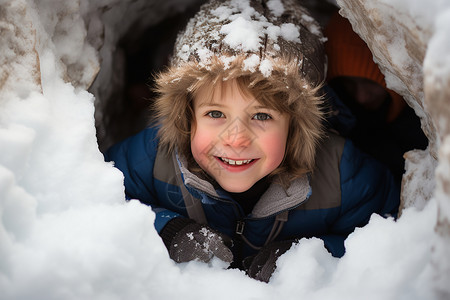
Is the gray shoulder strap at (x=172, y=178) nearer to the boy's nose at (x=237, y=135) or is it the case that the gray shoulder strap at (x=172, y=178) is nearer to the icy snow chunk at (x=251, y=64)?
the boy's nose at (x=237, y=135)

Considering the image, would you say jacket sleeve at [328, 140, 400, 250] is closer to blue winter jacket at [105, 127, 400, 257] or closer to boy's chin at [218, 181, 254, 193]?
blue winter jacket at [105, 127, 400, 257]

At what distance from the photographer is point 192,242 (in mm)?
1396

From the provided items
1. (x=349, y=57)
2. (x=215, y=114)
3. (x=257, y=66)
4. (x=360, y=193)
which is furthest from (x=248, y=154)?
(x=349, y=57)

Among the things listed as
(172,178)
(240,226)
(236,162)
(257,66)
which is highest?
(257,66)

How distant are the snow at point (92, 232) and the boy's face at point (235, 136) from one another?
0.58ft

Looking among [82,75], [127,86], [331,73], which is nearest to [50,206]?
[82,75]

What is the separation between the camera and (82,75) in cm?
140

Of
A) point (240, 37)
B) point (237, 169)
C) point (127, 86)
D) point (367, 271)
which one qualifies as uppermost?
point (240, 37)

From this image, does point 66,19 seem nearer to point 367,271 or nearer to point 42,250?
point 42,250

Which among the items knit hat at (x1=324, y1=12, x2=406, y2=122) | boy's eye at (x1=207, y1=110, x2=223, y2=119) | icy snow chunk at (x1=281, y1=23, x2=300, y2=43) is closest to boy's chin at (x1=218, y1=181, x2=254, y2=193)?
boy's eye at (x1=207, y1=110, x2=223, y2=119)

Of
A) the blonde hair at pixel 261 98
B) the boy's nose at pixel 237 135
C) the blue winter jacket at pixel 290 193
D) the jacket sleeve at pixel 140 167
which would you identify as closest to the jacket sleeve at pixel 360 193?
the blue winter jacket at pixel 290 193

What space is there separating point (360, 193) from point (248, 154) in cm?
53

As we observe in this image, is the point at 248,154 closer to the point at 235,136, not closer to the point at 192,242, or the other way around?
the point at 235,136

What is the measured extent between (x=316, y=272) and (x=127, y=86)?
178cm
